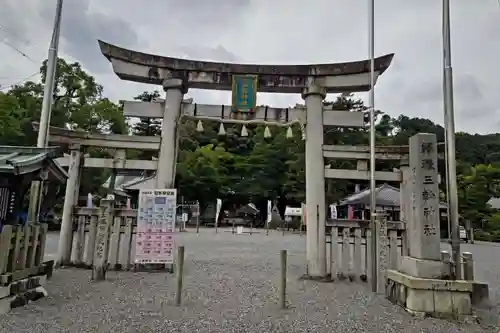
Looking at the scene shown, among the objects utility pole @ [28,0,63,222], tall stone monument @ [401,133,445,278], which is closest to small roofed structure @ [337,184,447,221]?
tall stone monument @ [401,133,445,278]

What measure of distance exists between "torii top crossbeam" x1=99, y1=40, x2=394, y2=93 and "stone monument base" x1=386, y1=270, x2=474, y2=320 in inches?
214

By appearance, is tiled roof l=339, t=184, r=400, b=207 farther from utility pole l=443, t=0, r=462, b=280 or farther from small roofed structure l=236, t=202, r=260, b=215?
utility pole l=443, t=0, r=462, b=280

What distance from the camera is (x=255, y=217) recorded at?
127 feet

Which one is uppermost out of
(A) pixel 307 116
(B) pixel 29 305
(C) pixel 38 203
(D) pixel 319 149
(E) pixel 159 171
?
(A) pixel 307 116

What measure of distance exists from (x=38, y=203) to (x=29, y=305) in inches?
87.1

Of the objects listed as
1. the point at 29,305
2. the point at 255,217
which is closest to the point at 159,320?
the point at 29,305

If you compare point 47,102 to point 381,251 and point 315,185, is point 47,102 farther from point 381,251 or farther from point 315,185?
point 381,251

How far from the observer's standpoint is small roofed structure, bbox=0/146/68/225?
19.5 ft

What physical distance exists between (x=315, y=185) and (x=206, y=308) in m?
4.37

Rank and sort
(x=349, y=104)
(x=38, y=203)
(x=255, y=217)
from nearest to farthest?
(x=38, y=203), (x=349, y=104), (x=255, y=217)

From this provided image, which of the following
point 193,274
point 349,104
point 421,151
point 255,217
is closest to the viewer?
A: point 421,151

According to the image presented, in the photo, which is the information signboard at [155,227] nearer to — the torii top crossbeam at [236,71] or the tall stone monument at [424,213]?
the torii top crossbeam at [236,71]

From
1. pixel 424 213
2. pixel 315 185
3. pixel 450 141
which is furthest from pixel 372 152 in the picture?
pixel 424 213

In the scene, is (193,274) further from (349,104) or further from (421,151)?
(349,104)
